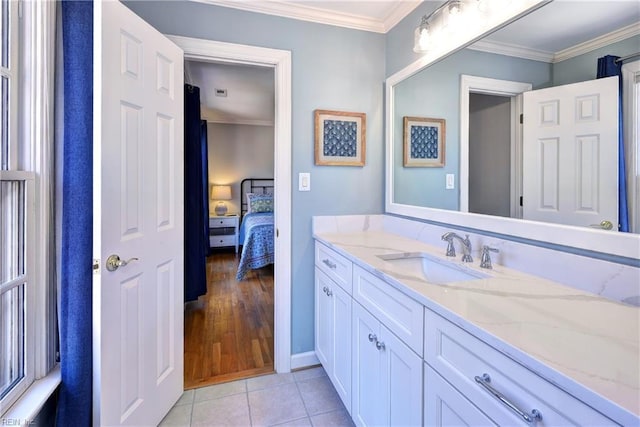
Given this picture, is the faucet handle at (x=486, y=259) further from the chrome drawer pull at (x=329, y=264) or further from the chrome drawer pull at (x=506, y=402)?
the chrome drawer pull at (x=329, y=264)

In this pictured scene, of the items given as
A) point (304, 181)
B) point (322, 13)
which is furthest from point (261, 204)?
point (322, 13)

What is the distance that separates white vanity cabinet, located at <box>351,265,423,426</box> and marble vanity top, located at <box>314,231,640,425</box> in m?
0.09

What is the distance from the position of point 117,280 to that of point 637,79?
6.15ft

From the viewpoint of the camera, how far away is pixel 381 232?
6.89ft

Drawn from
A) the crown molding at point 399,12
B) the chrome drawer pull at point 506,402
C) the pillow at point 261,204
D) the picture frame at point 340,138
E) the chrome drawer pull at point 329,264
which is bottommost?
the chrome drawer pull at point 506,402

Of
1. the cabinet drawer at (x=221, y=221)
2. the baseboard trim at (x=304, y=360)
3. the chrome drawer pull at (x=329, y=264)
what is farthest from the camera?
the cabinet drawer at (x=221, y=221)

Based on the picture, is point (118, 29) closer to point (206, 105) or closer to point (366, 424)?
point (366, 424)

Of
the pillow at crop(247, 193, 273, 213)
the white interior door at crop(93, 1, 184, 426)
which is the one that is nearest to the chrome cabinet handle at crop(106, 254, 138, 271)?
the white interior door at crop(93, 1, 184, 426)

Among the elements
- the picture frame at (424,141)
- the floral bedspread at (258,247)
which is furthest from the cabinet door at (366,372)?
the floral bedspread at (258,247)

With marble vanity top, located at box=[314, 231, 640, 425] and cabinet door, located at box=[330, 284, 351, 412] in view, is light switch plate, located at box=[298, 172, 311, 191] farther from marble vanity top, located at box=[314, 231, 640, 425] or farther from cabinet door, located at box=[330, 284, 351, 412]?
marble vanity top, located at box=[314, 231, 640, 425]

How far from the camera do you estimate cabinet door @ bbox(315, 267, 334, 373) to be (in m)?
1.73

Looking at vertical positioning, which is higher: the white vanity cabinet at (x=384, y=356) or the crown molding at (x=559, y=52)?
the crown molding at (x=559, y=52)

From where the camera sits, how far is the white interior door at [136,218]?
3.83ft

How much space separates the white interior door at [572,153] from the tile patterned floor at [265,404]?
137 centimetres
